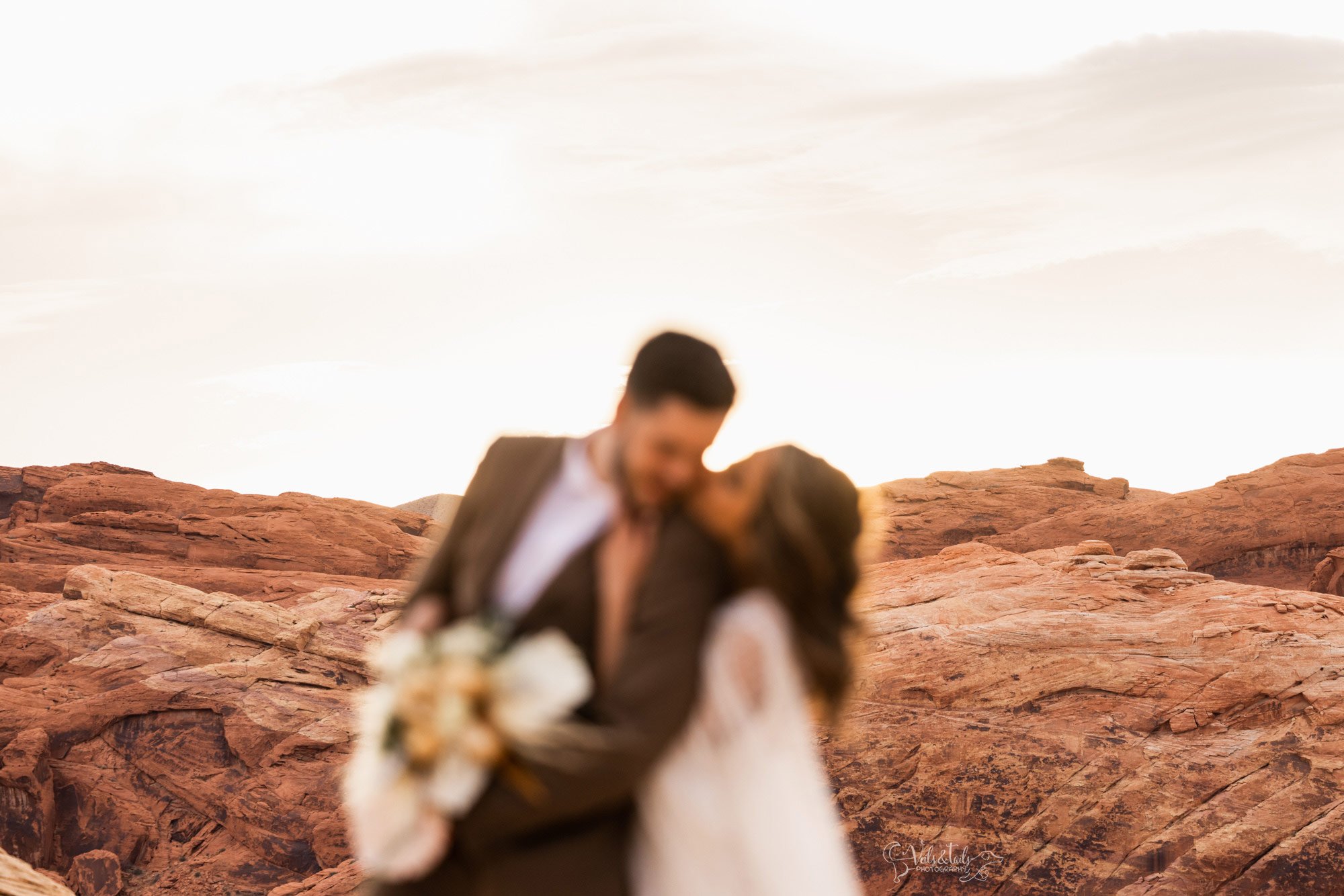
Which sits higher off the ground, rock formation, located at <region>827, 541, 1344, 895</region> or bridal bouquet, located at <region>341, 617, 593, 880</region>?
bridal bouquet, located at <region>341, 617, 593, 880</region>

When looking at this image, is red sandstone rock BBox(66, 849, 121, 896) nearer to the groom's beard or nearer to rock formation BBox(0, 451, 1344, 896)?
rock formation BBox(0, 451, 1344, 896)

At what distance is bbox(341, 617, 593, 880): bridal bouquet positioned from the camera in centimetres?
211

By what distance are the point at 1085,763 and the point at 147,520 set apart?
97.6 feet

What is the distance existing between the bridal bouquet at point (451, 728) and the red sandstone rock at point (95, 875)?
1589 centimetres

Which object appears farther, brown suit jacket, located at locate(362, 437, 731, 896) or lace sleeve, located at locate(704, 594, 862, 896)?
lace sleeve, located at locate(704, 594, 862, 896)

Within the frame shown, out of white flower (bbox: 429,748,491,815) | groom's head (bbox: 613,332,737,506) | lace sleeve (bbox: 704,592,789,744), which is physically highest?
groom's head (bbox: 613,332,737,506)

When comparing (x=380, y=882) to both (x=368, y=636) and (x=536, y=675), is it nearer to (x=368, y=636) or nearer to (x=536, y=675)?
(x=536, y=675)

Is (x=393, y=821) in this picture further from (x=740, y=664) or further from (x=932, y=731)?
(x=932, y=731)

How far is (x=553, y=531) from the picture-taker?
2.32 metres

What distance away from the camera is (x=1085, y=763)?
12.6 m

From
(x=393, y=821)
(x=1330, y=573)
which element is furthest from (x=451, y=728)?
(x=1330, y=573)

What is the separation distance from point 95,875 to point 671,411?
16.9 metres

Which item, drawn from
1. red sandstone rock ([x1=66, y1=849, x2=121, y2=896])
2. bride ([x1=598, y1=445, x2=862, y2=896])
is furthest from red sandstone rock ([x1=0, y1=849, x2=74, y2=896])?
red sandstone rock ([x1=66, y1=849, x2=121, y2=896])

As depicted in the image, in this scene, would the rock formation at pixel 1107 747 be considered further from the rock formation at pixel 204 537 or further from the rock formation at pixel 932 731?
the rock formation at pixel 204 537
